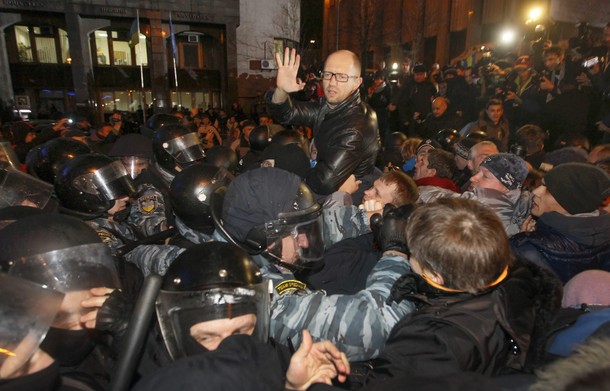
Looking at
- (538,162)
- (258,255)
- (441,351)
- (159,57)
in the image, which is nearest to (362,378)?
(441,351)

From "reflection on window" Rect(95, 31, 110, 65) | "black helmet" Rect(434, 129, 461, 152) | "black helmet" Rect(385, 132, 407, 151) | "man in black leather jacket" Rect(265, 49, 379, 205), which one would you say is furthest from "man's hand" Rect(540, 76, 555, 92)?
"reflection on window" Rect(95, 31, 110, 65)

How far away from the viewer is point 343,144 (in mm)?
2969

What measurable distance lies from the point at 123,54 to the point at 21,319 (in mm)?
25669

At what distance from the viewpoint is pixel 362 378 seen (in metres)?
1.59

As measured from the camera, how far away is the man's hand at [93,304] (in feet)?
5.08

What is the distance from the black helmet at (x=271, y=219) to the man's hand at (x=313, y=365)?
26.1 inches

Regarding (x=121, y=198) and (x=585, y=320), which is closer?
(x=585, y=320)

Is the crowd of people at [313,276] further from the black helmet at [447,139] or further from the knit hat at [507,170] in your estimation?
the black helmet at [447,139]

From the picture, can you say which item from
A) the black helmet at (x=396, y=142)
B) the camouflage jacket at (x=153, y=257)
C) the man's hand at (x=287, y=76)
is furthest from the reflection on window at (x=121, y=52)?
the camouflage jacket at (x=153, y=257)

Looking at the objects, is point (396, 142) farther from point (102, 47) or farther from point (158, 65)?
point (102, 47)

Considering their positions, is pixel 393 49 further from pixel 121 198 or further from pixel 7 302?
pixel 7 302

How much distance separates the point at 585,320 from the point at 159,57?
23.1 metres

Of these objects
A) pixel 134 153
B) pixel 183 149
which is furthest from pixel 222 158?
pixel 134 153

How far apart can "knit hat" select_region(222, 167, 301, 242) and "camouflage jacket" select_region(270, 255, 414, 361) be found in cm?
44
